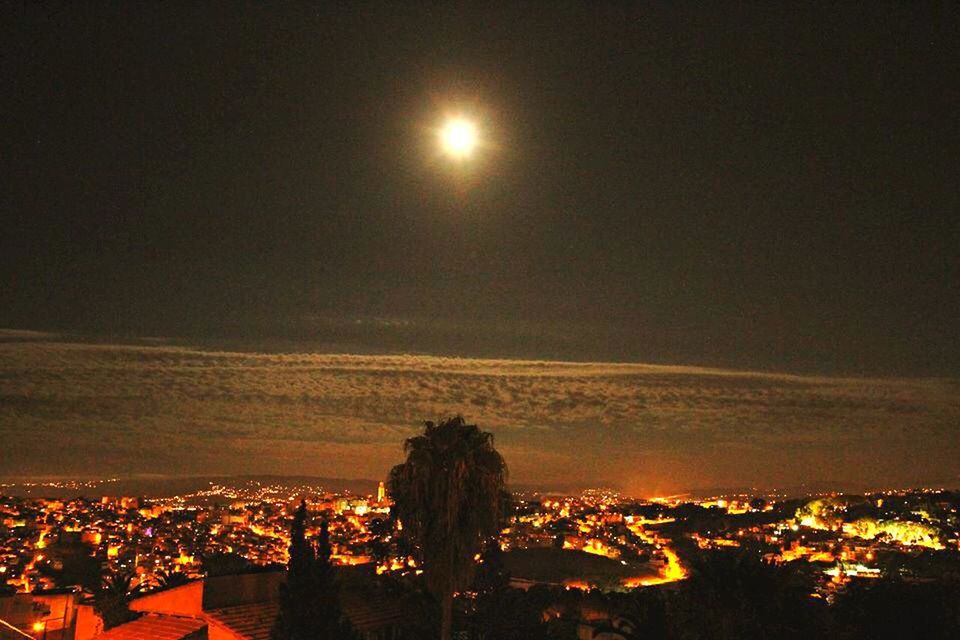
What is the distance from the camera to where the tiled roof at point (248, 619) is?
19953mm

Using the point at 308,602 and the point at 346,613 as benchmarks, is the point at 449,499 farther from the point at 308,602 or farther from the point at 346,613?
the point at 346,613

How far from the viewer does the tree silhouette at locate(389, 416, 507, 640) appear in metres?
19.1

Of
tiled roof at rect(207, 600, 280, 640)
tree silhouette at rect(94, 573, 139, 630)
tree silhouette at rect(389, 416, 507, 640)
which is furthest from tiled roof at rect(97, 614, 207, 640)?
tree silhouette at rect(389, 416, 507, 640)

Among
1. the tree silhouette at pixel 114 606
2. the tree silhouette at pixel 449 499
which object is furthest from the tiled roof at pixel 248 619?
the tree silhouette at pixel 449 499

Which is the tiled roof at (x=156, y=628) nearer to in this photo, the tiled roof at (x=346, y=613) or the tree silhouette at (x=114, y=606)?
the tree silhouette at (x=114, y=606)

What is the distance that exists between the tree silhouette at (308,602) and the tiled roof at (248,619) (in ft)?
5.16

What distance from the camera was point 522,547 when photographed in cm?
5828

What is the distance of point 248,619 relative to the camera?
814 inches

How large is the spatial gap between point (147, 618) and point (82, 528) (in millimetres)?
72960

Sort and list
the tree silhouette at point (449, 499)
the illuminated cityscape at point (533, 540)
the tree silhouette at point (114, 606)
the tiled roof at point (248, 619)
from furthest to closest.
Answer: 1. the illuminated cityscape at point (533, 540)
2. the tree silhouette at point (114, 606)
3. the tiled roof at point (248, 619)
4. the tree silhouette at point (449, 499)

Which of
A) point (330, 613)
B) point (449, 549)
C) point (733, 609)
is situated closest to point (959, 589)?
point (733, 609)

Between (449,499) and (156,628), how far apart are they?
8.18 metres

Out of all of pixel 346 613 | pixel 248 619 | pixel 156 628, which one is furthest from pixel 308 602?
pixel 156 628

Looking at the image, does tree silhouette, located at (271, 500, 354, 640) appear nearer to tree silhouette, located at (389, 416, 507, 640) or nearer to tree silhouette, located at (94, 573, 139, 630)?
tree silhouette, located at (389, 416, 507, 640)
